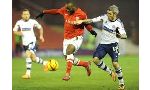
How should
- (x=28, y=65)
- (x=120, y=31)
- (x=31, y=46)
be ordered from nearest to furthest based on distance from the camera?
(x=120, y=31) → (x=28, y=65) → (x=31, y=46)

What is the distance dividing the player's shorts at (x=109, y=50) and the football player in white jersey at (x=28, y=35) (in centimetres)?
63

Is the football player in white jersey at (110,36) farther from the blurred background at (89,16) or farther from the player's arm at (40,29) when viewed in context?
the player's arm at (40,29)

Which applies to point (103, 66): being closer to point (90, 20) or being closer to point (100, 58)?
point (100, 58)

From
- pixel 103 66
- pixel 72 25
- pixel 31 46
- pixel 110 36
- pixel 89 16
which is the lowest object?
pixel 103 66

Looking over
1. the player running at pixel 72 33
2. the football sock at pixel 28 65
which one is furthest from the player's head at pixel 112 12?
the football sock at pixel 28 65

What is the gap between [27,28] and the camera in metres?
10.3

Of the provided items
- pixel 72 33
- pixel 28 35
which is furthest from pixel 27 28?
pixel 72 33

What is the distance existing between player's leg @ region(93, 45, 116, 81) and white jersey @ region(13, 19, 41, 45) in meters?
0.71

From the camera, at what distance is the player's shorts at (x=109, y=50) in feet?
32.9

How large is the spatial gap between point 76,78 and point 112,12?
0.83 metres

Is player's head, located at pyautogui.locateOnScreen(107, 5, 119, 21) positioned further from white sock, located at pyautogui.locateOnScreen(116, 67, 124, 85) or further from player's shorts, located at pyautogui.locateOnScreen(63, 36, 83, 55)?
white sock, located at pyautogui.locateOnScreen(116, 67, 124, 85)

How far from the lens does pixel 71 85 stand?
10.1 m
